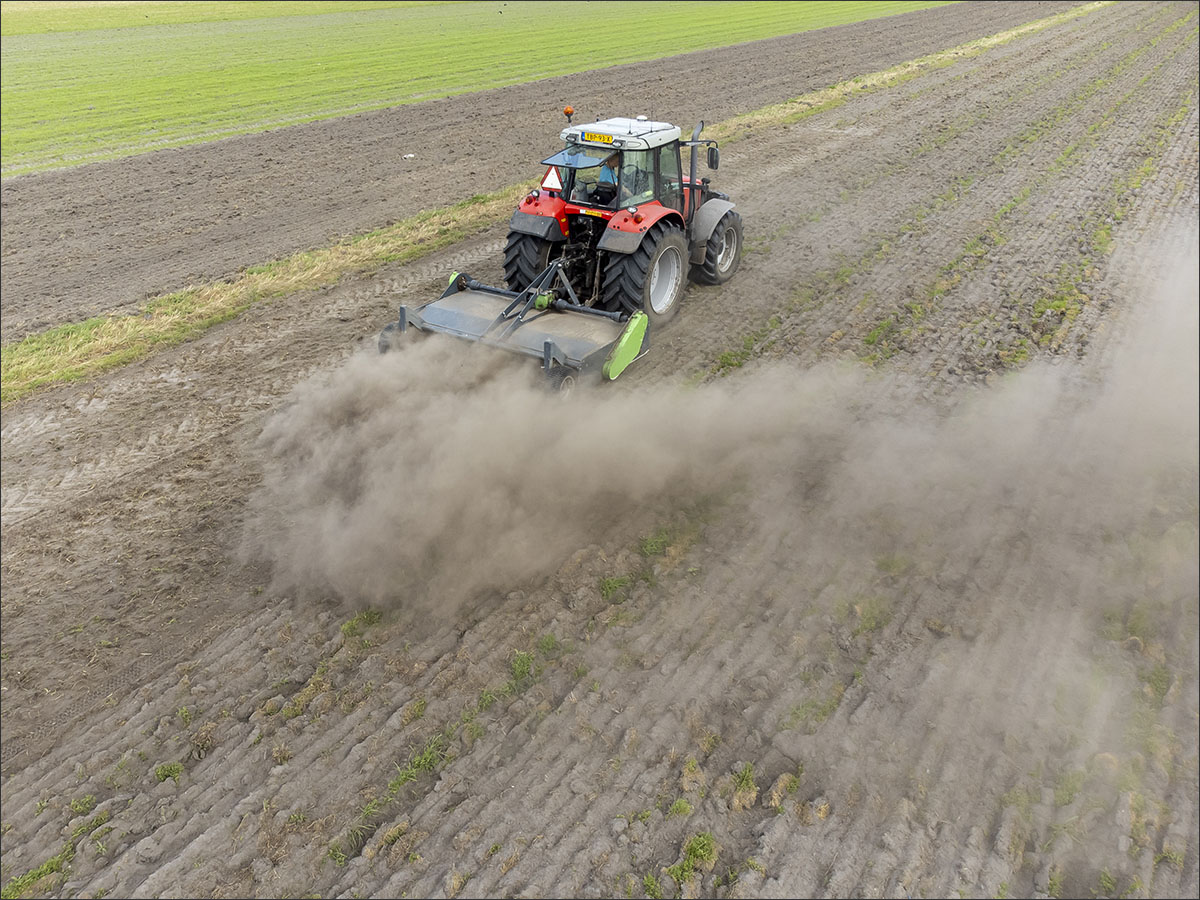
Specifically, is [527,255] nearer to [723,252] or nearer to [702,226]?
[702,226]

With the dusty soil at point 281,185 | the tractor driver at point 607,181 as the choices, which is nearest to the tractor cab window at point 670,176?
the tractor driver at point 607,181

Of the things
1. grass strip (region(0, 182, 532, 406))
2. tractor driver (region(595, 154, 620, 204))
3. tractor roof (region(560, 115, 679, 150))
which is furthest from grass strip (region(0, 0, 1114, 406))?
tractor roof (region(560, 115, 679, 150))

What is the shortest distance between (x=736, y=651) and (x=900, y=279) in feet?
23.1

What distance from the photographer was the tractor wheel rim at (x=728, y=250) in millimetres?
9844

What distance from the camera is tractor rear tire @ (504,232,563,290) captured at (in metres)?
8.44

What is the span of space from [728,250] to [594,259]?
90.8 inches

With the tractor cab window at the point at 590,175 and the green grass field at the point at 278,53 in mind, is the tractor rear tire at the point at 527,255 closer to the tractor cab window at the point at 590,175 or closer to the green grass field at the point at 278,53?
the tractor cab window at the point at 590,175

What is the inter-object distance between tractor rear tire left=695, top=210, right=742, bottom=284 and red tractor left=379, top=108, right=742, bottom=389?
15cm

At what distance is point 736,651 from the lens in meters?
5.03

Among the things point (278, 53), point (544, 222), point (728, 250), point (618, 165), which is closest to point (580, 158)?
point (618, 165)

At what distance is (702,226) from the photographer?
9.22 meters

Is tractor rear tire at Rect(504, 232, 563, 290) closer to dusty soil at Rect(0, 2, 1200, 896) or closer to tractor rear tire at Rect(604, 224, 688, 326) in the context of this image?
tractor rear tire at Rect(604, 224, 688, 326)

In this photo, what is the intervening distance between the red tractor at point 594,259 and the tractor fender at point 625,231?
0.01 metres

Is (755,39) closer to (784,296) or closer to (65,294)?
(784,296)
